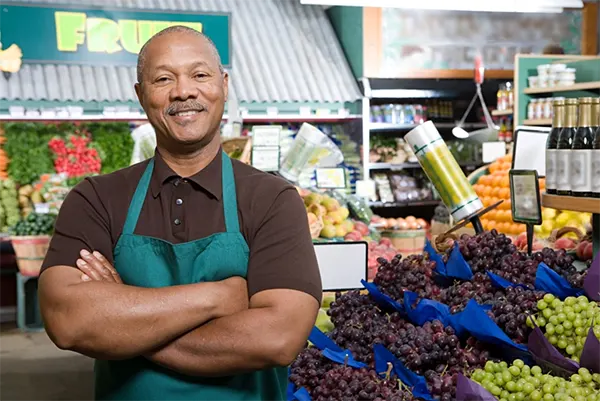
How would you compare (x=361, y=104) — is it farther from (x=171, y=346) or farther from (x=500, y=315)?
(x=171, y=346)

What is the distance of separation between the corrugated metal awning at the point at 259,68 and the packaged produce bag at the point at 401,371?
5.96 metres

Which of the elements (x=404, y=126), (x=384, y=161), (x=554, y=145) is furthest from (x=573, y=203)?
(x=384, y=161)

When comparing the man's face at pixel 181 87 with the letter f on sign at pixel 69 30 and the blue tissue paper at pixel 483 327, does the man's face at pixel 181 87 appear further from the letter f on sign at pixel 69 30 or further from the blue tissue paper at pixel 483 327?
the letter f on sign at pixel 69 30

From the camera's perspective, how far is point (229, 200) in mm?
1579

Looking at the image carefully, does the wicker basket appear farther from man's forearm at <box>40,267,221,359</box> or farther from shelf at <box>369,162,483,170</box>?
man's forearm at <box>40,267,221,359</box>

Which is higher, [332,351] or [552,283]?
[552,283]

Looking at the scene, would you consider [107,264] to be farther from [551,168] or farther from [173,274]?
[551,168]

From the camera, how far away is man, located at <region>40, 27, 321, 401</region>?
4.75 ft

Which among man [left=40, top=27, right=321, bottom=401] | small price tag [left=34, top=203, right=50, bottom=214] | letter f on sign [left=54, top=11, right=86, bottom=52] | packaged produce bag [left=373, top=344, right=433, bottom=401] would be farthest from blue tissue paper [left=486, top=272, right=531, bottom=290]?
letter f on sign [left=54, top=11, right=86, bottom=52]

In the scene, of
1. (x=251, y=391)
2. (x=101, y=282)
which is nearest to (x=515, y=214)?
(x=251, y=391)

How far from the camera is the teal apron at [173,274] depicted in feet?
5.00

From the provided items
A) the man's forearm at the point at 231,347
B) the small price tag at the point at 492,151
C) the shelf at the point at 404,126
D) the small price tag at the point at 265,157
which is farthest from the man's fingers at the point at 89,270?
the shelf at the point at 404,126

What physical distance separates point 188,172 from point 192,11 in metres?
6.84

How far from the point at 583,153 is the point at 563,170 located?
108mm
